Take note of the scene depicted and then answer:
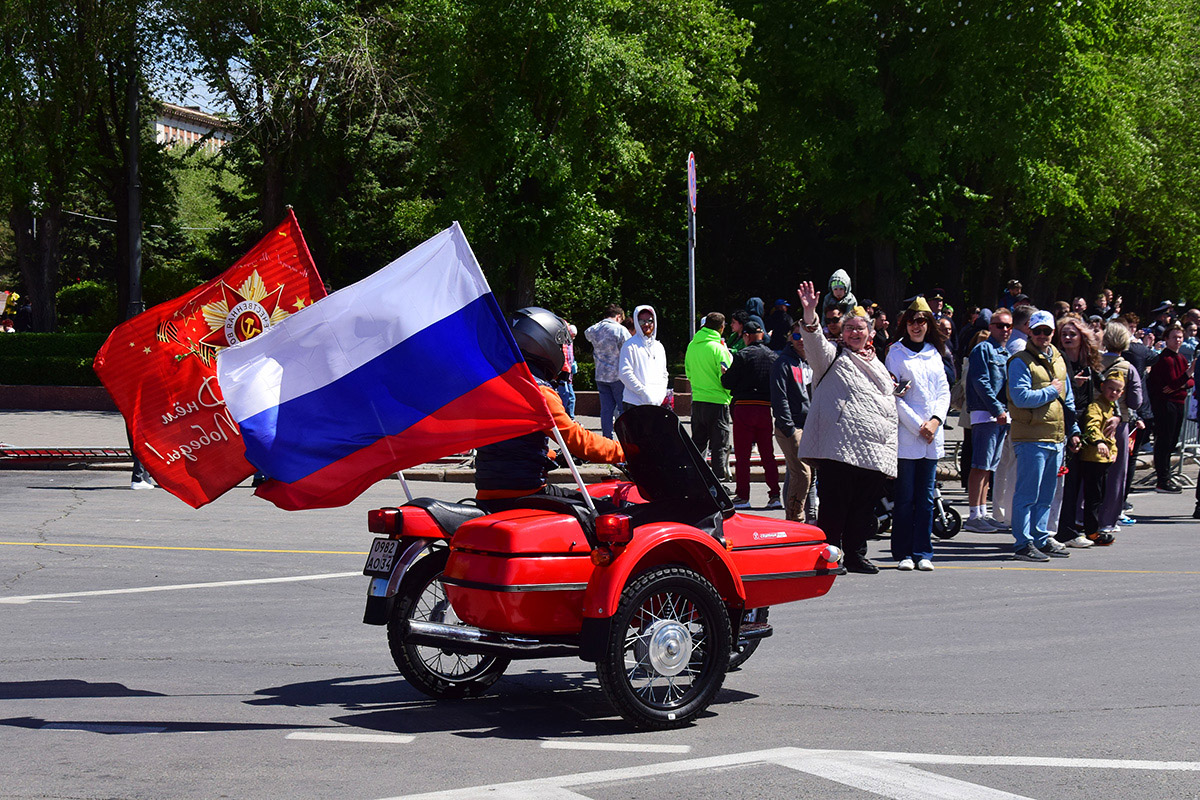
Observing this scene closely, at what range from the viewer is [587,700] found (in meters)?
6.41

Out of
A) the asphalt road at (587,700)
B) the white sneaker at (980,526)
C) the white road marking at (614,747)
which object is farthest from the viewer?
the white sneaker at (980,526)

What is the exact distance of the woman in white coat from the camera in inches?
399

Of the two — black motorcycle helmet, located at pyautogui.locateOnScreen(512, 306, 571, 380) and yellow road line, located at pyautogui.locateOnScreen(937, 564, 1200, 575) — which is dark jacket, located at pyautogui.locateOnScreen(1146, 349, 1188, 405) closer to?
yellow road line, located at pyautogui.locateOnScreen(937, 564, 1200, 575)

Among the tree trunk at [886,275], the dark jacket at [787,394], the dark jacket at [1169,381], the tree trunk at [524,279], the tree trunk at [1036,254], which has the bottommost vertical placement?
the dark jacket at [787,394]

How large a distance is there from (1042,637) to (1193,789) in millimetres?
3020

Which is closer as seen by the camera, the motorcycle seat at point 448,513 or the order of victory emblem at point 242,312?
the motorcycle seat at point 448,513

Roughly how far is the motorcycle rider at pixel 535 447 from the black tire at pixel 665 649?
681 mm

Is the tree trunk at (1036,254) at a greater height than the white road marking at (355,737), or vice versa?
the tree trunk at (1036,254)

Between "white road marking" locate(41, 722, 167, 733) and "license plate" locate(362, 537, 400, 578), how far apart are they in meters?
1.11

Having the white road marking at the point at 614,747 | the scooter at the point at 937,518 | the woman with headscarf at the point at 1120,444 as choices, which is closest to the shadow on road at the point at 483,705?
the white road marking at the point at 614,747

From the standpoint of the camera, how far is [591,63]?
81.0 feet

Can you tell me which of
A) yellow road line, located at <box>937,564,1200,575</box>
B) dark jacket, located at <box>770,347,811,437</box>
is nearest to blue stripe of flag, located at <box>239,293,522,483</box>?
yellow road line, located at <box>937,564,1200,575</box>

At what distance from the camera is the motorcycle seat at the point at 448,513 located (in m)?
6.23

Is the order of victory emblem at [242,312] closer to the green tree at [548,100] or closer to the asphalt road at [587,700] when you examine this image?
the asphalt road at [587,700]
